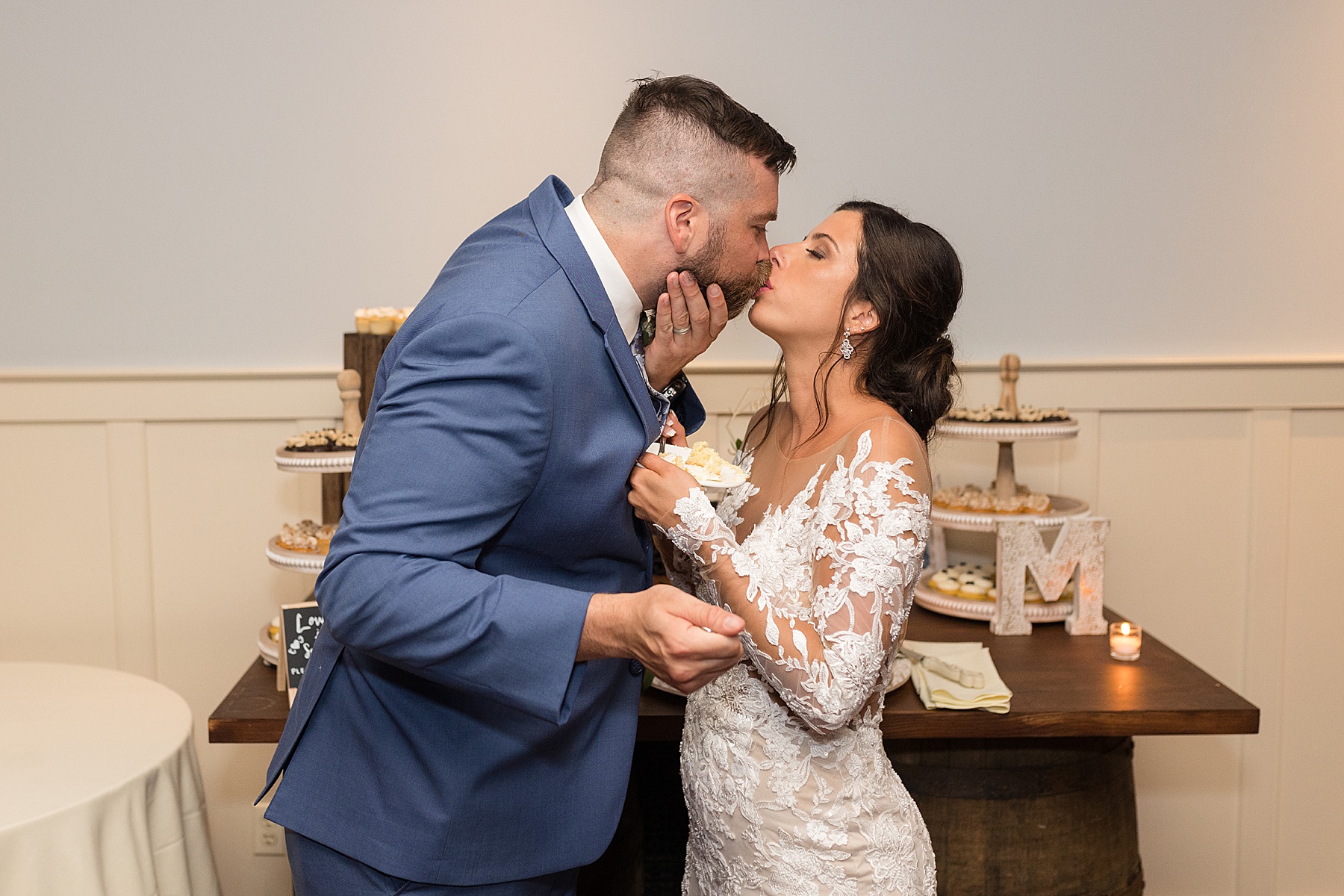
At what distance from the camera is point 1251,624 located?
3.31 meters

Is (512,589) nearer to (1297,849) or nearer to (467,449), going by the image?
(467,449)

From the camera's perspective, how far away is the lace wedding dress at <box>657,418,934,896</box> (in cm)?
161

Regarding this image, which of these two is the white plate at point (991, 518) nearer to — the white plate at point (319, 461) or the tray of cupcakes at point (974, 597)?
the tray of cupcakes at point (974, 597)

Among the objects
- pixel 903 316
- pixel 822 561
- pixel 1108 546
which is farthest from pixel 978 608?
pixel 822 561

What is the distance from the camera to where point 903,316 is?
196 centimetres

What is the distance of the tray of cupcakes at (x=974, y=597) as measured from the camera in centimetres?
273

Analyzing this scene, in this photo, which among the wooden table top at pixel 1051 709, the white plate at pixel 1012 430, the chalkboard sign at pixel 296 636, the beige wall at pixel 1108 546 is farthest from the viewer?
the beige wall at pixel 1108 546

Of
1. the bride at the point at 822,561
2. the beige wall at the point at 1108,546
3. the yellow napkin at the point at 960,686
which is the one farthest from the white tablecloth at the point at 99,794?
the yellow napkin at the point at 960,686

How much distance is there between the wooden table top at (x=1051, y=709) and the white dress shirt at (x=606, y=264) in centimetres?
97

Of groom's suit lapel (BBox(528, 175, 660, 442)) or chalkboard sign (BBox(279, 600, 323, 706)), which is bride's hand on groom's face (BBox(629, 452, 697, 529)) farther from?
chalkboard sign (BBox(279, 600, 323, 706))

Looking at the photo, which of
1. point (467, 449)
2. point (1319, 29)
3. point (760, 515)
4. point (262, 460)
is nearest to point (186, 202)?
point (262, 460)

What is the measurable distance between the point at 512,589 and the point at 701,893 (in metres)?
0.98

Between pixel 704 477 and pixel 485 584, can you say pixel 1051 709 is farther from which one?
pixel 485 584

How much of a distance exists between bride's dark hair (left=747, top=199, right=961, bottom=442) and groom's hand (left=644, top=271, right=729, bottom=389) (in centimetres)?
40
